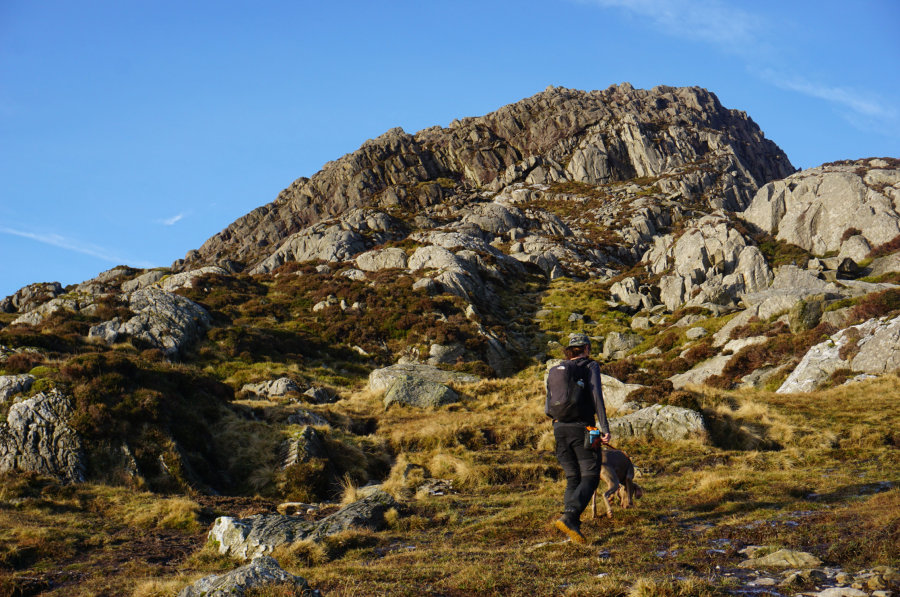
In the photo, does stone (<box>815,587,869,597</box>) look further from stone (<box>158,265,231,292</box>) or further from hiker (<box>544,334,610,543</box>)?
stone (<box>158,265,231,292</box>)

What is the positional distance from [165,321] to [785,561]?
36289 millimetres

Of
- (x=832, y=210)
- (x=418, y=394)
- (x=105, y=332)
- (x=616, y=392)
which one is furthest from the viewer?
(x=832, y=210)

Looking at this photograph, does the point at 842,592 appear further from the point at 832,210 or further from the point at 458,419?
the point at 832,210

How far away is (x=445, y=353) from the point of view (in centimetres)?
3644

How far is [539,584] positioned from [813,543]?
364 centimetres

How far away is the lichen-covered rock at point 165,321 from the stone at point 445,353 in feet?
53.4

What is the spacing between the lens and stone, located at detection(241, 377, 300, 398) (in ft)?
85.8

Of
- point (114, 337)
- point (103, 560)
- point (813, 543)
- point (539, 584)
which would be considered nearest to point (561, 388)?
point (539, 584)

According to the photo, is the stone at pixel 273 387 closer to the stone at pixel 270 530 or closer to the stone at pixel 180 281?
the stone at pixel 270 530

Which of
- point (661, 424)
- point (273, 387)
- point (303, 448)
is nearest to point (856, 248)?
point (661, 424)

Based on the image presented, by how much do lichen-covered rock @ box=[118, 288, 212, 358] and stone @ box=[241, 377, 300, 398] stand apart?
7.79 metres

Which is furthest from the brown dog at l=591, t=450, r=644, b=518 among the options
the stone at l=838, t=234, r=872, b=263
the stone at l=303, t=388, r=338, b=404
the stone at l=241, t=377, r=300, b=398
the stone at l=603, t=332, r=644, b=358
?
the stone at l=838, t=234, r=872, b=263

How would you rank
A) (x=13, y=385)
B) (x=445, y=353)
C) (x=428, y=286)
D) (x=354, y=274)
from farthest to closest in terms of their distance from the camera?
(x=354, y=274), (x=428, y=286), (x=445, y=353), (x=13, y=385)

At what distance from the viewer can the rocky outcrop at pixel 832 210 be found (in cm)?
5403
